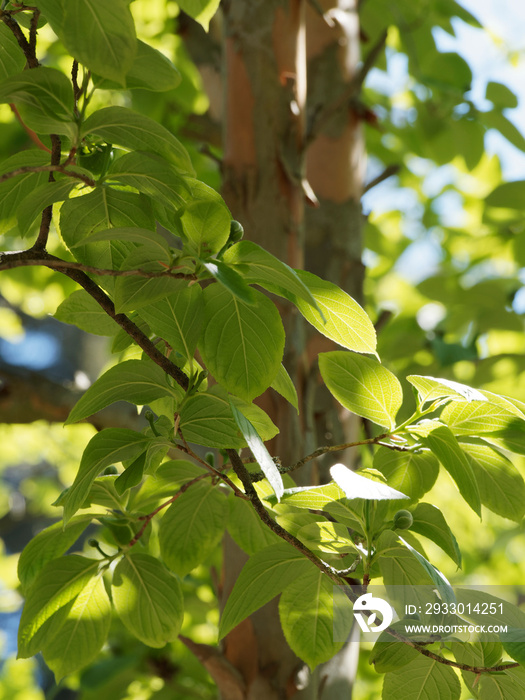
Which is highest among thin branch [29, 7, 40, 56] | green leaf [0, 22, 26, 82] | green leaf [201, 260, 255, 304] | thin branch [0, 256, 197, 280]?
thin branch [29, 7, 40, 56]

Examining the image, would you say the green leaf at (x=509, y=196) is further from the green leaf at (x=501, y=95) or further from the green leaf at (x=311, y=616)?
the green leaf at (x=311, y=616)

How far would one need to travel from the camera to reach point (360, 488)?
0.98 ft

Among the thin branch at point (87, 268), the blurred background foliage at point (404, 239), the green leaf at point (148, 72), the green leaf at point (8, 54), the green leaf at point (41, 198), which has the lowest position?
the blurred background foliage at point (404, 239)

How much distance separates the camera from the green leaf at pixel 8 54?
0.39 metres

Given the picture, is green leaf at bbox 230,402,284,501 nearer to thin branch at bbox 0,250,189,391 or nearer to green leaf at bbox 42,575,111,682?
thin branch at bbox 0,250,189,391

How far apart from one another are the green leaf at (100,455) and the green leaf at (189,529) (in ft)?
0.38

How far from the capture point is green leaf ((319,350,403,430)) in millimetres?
423

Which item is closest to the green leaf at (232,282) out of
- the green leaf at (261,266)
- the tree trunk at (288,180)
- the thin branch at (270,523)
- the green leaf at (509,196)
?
the green leaf at (261,266)

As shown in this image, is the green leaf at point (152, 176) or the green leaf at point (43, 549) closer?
the green leaf at point (152, 176)

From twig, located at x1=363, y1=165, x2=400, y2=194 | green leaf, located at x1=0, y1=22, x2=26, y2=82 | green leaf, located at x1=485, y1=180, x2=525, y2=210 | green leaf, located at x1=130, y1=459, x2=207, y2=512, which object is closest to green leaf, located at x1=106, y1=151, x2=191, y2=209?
green leaf, located at x1=0, y1=22, x2=26, y2=82

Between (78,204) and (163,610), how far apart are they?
32cm

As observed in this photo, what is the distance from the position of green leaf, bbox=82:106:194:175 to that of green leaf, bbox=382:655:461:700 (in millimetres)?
374

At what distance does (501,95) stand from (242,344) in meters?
1.00

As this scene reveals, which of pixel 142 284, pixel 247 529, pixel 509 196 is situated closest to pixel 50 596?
pixel 247 529
